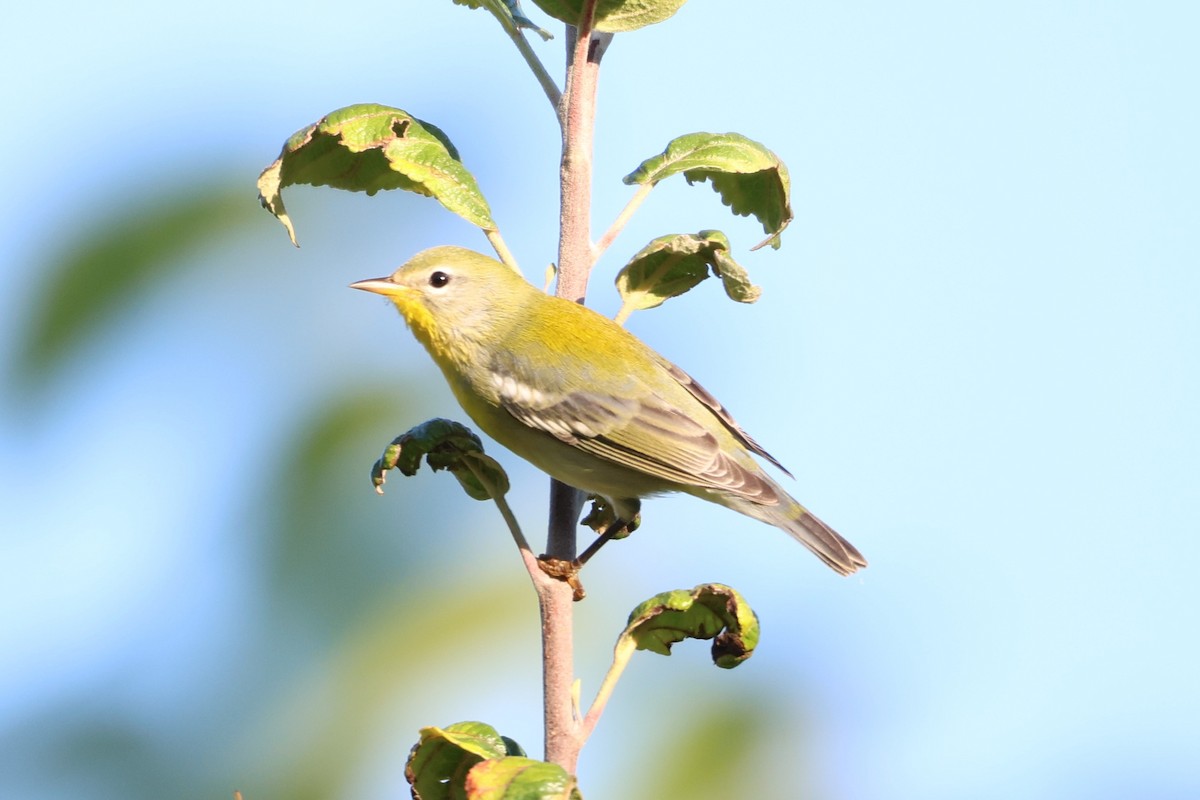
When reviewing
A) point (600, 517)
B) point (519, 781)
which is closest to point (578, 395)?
point (600, 517)

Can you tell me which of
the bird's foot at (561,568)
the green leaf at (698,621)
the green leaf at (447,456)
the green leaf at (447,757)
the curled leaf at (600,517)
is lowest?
the green leaf at (447,757)

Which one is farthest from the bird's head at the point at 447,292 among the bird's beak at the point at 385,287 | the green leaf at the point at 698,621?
the green leaf at the point at 698,621

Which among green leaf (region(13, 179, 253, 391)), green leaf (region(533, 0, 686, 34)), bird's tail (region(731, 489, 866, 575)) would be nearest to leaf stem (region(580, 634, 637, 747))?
green leaf (region(533, 0, 686, 34))

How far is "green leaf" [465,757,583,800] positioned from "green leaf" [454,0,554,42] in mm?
1588

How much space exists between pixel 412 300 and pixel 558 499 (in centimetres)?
168

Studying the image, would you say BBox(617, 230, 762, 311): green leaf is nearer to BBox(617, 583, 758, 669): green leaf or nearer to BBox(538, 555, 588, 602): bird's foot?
BBox(538, 555, 588, 602): bird's foot

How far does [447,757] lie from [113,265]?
10.6 ft

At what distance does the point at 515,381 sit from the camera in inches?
180

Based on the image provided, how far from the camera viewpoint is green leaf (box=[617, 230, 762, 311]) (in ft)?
10.4

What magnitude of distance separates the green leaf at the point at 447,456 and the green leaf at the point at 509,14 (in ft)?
2.85

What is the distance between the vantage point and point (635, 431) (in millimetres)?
4434

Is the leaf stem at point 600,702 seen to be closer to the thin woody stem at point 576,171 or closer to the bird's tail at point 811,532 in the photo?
the thin woody stem at point 576,171

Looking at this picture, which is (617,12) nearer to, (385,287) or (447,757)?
(447,757)

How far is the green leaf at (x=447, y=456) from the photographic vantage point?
2.96 m
